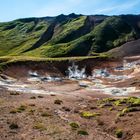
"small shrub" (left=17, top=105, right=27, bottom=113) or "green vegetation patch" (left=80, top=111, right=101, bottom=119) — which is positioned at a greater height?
"small shrub" (left=17, top=105, right=27, bottom=113)

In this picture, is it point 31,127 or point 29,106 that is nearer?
point 31,127

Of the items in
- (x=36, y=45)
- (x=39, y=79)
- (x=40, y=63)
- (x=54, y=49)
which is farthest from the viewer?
(x=36, y=45)

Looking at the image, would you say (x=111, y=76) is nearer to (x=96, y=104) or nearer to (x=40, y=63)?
(x=40, y=63)

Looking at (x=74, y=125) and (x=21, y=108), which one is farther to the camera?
(x=21, y=108)

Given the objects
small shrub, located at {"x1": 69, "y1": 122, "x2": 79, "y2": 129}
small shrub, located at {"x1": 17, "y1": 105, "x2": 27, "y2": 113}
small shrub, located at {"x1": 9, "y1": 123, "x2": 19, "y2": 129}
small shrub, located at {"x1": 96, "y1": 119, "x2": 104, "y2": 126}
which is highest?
small shrub, located at {"x1": 9, "y1": 123, "x2": 19, "y2": 129}

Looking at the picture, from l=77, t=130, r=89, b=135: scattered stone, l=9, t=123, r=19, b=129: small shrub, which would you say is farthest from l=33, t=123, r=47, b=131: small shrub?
l=77, t=130, r=89, b=135: scattered stone

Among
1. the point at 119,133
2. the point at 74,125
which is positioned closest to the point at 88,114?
the point at 74,125

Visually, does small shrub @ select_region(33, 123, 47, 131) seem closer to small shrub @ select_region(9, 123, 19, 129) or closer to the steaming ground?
the steaming ground

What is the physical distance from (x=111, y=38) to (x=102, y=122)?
A: 135 m

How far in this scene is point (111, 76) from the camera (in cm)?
11669

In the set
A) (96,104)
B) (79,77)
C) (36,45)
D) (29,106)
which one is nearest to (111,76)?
(79,77)

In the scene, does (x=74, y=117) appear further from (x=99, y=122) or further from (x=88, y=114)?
(x=99, y=122)

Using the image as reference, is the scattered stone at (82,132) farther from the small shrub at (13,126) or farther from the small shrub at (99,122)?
the small shrub at (13,126)

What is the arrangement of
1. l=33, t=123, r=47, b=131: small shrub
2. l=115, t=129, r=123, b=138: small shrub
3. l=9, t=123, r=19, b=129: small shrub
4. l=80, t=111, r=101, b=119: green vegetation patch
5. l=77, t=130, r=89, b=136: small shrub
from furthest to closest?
l=80, t=111, r=101, b=119: green vegetation patch
l=115, t=129, r=123, b=138: small shrub
l=77, t=130, r=89, b=136: small shrub
l=33, t=123, r=47, b=131: small shrub
l=9, t=123, r=19, b=129: small shrub
